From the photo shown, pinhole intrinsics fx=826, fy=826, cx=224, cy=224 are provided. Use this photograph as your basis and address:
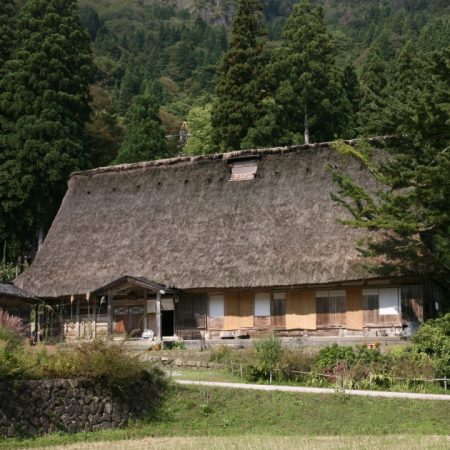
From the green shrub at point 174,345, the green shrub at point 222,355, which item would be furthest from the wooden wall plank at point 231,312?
the green shrub at point 222,355

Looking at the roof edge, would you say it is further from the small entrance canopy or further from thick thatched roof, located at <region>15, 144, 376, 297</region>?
the small entrance canopy

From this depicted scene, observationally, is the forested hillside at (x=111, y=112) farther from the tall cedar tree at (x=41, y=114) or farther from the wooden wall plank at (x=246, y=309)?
the wooden wall plank at (x=246, y=309)

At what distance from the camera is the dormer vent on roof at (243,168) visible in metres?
38.7

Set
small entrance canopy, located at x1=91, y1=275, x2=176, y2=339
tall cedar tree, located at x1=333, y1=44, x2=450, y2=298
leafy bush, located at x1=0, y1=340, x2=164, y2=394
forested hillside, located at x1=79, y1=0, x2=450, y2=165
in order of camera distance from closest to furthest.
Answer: leafy bush, located at x1=0, y1=340, x2=164, y2=394, tall cedar tree, located at x1=333, y1=44, x2=450, y2=298, small entrance canopy, located at x1=91, y1=275, x2=176, y2=339, forested hillside, located at x1=79, y1=0, x2=450, y2=165

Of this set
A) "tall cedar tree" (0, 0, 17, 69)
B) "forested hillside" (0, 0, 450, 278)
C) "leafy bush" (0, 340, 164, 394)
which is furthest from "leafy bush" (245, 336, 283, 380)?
"tall cedar tree" (0, 0, 17, 69)

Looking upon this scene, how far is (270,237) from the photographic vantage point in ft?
113

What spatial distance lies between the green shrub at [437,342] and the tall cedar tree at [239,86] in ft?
83.2

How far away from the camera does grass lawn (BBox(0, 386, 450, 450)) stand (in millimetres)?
17312

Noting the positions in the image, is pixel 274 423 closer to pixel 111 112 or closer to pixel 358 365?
pixel 358 365

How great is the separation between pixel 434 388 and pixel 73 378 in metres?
9.80

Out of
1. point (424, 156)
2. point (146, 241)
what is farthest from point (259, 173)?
point (424, 156)

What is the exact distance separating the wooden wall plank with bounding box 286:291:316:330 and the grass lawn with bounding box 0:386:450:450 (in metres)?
12.4

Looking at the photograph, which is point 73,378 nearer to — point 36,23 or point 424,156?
A: point 424,156

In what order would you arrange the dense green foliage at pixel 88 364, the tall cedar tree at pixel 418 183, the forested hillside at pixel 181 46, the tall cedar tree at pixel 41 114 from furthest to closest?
the forested hillside at pixel 181 46 < the tall cedar tree at pixel 41 114 < the tall cedar tree at pixel 418 183 < the dense green foliage at pixel 88 364
